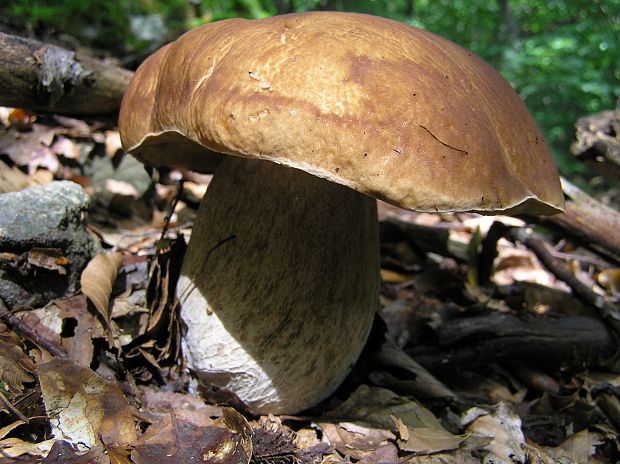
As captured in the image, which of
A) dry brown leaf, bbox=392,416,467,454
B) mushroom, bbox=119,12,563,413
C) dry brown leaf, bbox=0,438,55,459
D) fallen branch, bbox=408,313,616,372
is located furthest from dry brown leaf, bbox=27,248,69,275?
fallen branch, bbox=408,313,616,372

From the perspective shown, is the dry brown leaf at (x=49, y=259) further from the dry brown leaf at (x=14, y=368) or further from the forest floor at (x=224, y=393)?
the dry brown leaf at (x=14, y=368)

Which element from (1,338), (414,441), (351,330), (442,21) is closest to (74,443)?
(1,338)

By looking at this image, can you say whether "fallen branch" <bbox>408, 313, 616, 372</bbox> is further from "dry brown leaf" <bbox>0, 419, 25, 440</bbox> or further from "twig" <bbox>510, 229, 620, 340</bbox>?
"dry brown leaf" <bbox>0, 419, 25, 440</bbox>

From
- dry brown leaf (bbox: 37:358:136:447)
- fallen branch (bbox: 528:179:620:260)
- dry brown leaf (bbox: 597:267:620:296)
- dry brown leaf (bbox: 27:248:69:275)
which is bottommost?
dry brown leaf (bbox: 597:267:620:296)

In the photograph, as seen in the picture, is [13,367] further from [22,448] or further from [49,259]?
[49,259]

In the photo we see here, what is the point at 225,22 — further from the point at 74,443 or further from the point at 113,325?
the point at 74,443

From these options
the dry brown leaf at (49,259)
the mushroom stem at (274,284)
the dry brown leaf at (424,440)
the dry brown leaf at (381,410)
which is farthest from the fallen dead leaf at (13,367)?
the dry brown leaf at (424,440)
